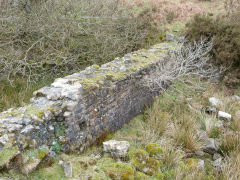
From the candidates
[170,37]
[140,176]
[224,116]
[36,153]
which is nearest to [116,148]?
[140,176]

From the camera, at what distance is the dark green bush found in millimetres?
7652

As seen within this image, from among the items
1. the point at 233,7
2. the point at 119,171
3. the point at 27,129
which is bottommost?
the point at 119,171

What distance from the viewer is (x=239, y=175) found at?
3535mm

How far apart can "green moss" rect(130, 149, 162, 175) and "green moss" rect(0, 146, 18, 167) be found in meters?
1.72

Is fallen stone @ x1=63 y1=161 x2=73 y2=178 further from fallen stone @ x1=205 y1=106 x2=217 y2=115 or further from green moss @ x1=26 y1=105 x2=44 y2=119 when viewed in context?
fallen stone @ x1=205 y1=106 x2=217 y2=115

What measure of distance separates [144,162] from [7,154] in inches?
78.0

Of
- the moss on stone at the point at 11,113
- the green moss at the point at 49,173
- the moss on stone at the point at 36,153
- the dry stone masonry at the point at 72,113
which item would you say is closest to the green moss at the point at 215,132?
the dry stone masonry at the point at 72,113

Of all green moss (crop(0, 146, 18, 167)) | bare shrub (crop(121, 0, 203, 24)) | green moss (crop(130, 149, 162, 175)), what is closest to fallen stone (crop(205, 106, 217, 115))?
green moss (crop(130, 149, 162, 175))

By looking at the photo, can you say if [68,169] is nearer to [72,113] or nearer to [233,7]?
[72,113]

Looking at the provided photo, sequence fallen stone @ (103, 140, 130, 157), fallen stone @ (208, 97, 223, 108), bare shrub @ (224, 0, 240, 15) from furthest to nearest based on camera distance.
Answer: bare shrub @ (224, 0, 240, 15) < fallen stone @ (208, 97, 223, 108) < fallen stone @ (103, 140, 130, 157)

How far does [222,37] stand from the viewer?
7.96 metres

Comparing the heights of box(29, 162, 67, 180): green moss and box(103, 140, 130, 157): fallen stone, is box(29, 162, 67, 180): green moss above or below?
above

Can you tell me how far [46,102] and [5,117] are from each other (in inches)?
25.5

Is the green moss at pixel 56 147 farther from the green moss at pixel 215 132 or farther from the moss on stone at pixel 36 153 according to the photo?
the green moss at pixel 215 132
